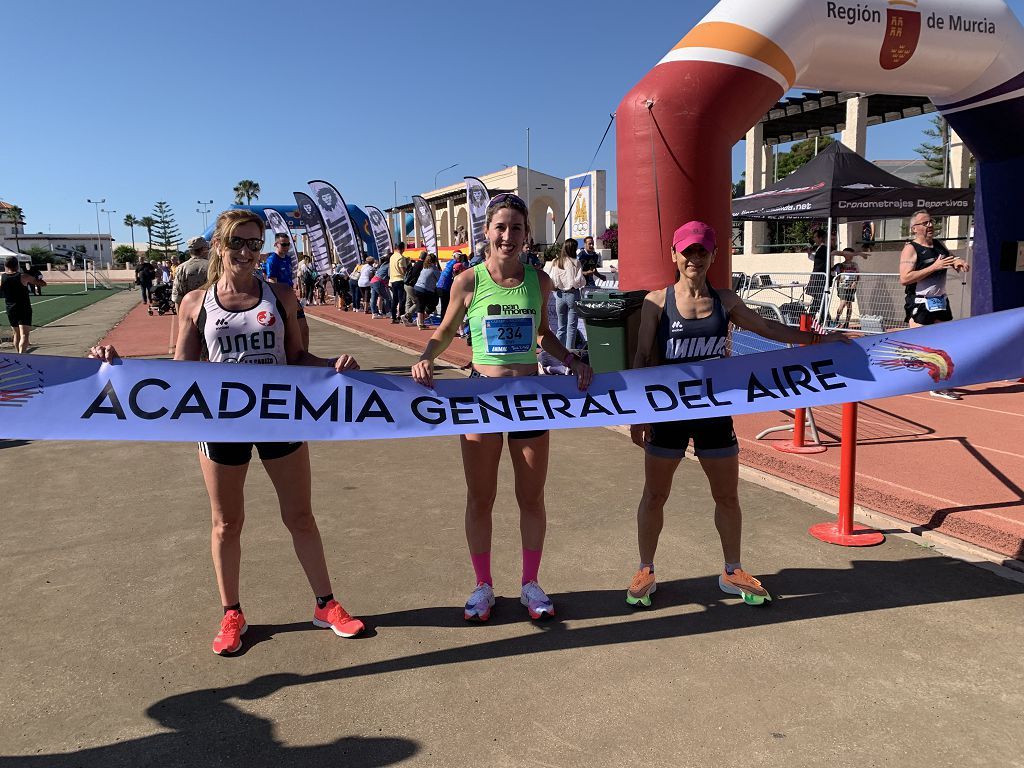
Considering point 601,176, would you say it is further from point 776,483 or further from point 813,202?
point 776,483

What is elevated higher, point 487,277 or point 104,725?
point 487,277

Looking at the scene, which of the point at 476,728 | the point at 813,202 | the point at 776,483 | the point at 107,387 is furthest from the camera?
the point at 813,202

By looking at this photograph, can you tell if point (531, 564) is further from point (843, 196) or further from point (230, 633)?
point (843, 196)

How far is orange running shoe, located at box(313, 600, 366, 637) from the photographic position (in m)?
3.46

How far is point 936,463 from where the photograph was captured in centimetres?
566

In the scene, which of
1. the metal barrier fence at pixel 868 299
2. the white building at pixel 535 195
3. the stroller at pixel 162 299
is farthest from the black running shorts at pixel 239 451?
the white building at pixel 535 195

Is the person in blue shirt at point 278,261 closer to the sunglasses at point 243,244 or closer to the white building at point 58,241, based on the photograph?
the sunglasses at point 243,244

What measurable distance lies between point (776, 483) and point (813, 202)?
32.6 ft

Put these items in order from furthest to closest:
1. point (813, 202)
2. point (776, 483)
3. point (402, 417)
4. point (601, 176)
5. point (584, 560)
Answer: point (601, 176) → point (813, 202) → point (776, 483) → point (584, 560) → point (402, 417)

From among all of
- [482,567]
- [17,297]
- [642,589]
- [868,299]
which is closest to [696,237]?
[642,589]

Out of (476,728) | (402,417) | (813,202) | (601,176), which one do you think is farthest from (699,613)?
(601,176)

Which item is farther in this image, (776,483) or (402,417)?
(776,483)

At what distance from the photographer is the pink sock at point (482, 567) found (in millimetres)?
3672

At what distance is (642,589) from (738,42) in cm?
500
